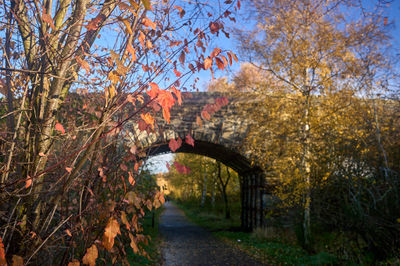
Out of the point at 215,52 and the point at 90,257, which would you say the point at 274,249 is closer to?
the point at 90,257

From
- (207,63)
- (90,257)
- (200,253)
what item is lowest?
(200,253)

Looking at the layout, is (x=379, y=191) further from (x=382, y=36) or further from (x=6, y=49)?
(x=6, y=49)

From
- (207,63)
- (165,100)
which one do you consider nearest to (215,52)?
(207,63)

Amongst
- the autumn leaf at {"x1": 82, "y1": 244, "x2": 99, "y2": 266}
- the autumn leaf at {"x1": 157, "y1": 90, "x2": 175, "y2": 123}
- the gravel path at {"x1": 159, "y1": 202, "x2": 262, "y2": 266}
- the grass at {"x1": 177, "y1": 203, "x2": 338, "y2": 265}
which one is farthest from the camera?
the gravel path at {"x1": 159, "y1": 202, "x2": 262, "y2": 266}

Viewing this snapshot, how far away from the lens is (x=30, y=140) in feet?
7.20

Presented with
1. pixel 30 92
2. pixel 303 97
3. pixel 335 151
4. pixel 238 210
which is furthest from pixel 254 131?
pixel 238 210

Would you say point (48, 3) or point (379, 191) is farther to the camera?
point (379, 191)

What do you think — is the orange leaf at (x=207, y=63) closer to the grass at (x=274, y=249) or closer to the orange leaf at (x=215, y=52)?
the orange leaf at (x=215, y=52)

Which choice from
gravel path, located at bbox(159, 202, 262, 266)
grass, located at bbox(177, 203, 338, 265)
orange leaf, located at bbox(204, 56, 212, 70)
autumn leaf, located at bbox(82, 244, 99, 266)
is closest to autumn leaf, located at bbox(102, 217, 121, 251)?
autumn leaf, located at bbox(82, 244, 99, 266)

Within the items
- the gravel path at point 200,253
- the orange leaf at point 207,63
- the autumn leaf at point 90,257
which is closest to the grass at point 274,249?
the gravel path at point 200,253

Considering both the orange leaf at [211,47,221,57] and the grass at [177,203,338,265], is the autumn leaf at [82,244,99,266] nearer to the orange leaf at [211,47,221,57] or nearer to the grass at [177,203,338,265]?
the orange leaf at [211,47,221,57]

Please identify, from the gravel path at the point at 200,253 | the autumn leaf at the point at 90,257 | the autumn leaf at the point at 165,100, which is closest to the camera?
the autumn leaf at the point at 165,100

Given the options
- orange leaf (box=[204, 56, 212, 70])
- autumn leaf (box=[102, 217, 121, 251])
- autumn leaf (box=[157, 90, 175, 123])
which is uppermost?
orange leaf (box=[204, 56, 212, 70])

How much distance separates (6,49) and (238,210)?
20743mm
